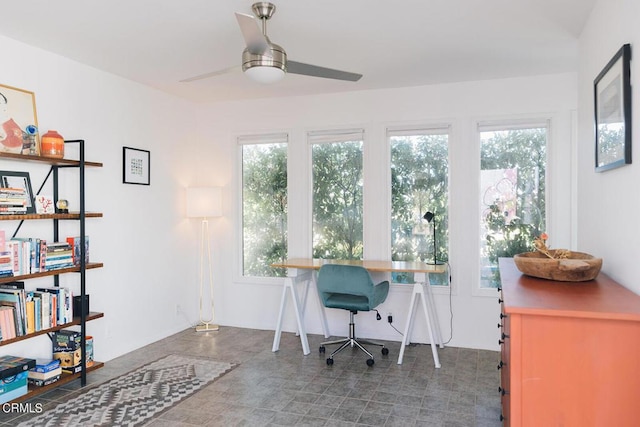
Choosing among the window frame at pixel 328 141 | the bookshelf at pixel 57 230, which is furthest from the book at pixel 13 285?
the window frame at pixel 328 141

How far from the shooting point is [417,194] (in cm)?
454

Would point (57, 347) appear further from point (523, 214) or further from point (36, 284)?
point (523, 214)

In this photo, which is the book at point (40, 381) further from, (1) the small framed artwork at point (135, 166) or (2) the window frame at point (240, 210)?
(2) the window frame at point (240, 210)

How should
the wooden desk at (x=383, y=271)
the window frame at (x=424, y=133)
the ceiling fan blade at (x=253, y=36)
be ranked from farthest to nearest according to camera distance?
the window frame at (x=424, y=133), the wooden desk at (x=383, y=271), the ceiling fan blade at (x=253, y=36)

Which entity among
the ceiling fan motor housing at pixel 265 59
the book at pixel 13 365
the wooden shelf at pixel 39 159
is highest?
the ceiling fan motor housing at pixel 265 59

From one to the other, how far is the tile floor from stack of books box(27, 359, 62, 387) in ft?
0.37

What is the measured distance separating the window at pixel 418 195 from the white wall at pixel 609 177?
146 centimetres

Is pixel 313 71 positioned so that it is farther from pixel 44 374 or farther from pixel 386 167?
pixel 44 374

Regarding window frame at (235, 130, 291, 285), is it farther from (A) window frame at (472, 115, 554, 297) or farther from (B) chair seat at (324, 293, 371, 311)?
(A) window frame at (472, 115, 554, 297)

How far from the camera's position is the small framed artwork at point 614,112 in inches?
77.6

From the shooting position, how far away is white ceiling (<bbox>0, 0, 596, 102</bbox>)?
271 centimetres

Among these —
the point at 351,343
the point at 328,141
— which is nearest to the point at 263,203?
the point at 328,141

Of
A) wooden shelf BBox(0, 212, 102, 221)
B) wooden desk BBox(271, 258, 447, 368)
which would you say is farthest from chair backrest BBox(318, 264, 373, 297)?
wooden shelf BBox(0, 212, 102, 221)
